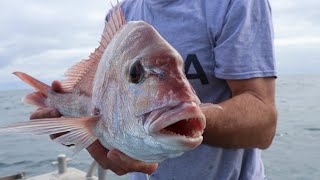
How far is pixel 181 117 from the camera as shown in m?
0.91

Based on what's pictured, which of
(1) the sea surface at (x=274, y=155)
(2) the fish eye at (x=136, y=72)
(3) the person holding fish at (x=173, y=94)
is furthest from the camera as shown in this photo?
(1) the sea surface at (x=274, y=155)

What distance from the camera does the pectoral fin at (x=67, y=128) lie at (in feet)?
3.79

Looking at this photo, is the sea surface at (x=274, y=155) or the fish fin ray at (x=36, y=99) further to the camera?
the sea surface at (x=274, y=155)

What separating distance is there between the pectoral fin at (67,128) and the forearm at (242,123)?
18.5 inches

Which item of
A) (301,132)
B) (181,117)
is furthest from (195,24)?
(301,132)

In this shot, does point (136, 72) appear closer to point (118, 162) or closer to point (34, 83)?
point (118, 162)

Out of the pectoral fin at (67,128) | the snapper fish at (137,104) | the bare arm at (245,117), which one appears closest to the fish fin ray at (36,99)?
the snapper fish at (137,104)

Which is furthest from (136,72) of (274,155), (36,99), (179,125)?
(274,155)

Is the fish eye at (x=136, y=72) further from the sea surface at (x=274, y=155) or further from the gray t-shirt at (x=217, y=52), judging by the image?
the sea surface at (x=274, y=155)

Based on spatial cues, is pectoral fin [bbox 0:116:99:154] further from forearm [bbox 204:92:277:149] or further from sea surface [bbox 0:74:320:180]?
sea surface [bbox 0:74:320:180]

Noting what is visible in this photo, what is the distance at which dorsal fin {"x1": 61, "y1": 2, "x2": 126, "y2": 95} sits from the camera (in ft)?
5.18

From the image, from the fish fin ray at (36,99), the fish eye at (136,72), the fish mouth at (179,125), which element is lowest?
the fish fin ray at (36,99)

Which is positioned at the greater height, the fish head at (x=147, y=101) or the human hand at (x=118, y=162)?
the fish head at (x=147, y=101)

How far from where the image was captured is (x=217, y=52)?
5.90ft
